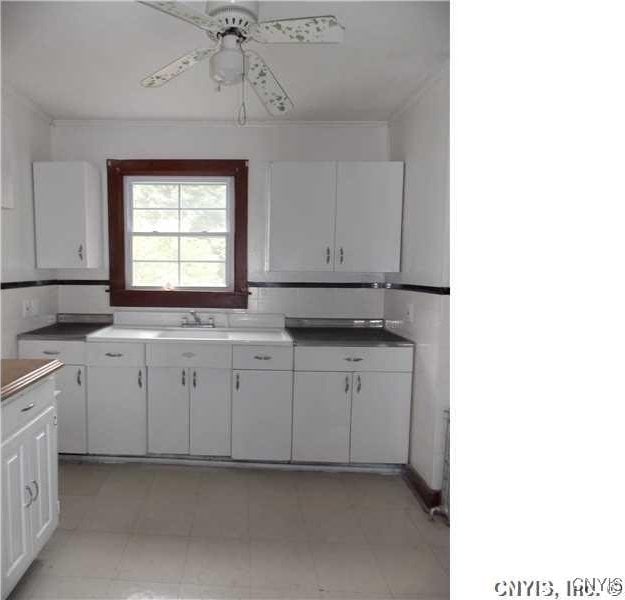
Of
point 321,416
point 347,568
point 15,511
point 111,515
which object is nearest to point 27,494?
point 15,511

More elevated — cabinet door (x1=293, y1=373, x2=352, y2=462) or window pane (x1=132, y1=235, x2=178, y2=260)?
window pane (x1=132, y1=235, x2=178, y2=260)

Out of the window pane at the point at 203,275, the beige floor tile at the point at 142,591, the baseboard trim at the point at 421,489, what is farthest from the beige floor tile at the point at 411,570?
the window pane at the point at 203,275

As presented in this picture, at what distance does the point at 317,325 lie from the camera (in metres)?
2.96

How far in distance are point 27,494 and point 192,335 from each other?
4.56 feet

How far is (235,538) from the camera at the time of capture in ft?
6.20

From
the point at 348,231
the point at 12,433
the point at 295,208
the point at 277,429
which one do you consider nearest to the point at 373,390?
the point at 277,429

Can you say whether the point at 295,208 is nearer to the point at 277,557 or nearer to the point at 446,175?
the point at 446,175

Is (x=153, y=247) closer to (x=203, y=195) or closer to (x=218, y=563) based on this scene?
(x=203, y=195)

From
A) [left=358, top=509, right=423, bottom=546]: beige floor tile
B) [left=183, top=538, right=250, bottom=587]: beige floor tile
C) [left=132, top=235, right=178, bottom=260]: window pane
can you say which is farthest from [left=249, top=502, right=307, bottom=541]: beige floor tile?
[left=132, top=235, right=178, bottom=260]: window pane

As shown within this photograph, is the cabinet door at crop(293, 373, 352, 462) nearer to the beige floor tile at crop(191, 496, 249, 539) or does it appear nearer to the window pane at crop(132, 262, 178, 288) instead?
the beige floor tile at crop(191, 496, 249, 539)

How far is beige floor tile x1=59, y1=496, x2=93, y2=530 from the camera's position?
195cm

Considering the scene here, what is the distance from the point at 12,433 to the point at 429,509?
6.37ft

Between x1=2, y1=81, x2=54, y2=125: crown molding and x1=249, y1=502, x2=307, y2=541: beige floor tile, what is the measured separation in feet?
9.16

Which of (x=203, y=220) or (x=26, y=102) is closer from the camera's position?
(x=26, y=102)
